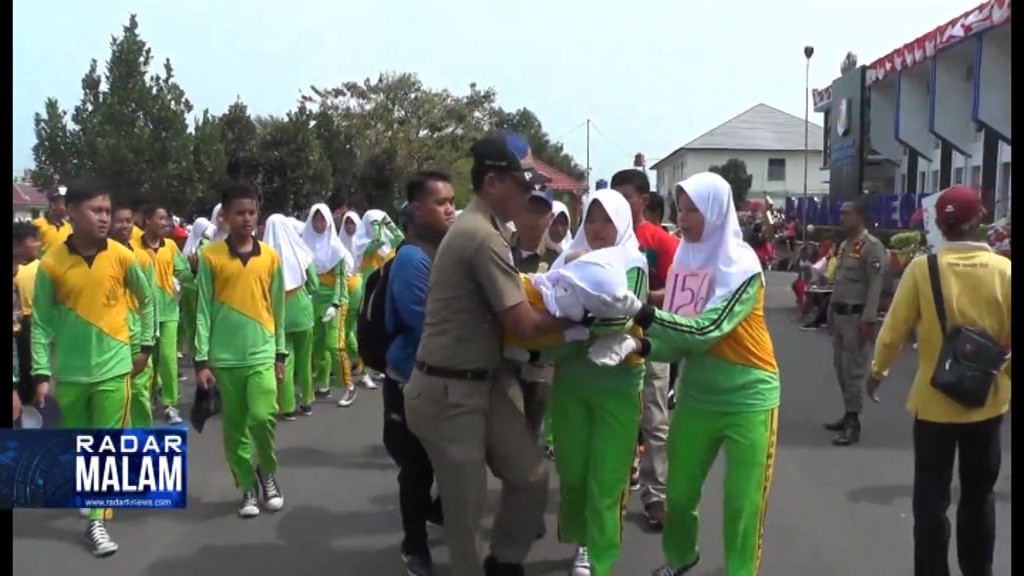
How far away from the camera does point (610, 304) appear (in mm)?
3637

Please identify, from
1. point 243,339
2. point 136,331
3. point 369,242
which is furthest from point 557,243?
point 369,242

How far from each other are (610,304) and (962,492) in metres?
1.87

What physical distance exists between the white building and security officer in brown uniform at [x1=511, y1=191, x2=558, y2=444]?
183 ft

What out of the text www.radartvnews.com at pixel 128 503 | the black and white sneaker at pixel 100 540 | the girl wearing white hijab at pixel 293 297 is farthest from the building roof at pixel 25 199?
the girl wearing white hijab at pixel 293 297

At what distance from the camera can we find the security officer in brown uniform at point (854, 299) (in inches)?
293

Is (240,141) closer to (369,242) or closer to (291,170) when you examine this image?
(291,170)

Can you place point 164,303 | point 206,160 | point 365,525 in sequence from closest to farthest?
→ point 365,525 < point 164,303 < point 206,160

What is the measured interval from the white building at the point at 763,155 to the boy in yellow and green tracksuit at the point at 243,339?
56.4 metres

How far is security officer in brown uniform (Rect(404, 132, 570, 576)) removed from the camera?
3.66 m

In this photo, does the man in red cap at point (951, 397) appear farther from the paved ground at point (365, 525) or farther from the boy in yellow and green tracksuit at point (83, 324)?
the boy in yellow and green tracksuit at point (83, 324)

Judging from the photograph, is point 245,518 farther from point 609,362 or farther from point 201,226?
point 201,226

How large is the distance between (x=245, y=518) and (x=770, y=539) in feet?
9.38

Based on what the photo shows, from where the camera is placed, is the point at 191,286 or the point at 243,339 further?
the point at 191,286

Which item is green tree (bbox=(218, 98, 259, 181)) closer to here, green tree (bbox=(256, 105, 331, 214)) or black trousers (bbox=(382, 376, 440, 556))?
green tree (bbox=(256, 105, 331, 214))
